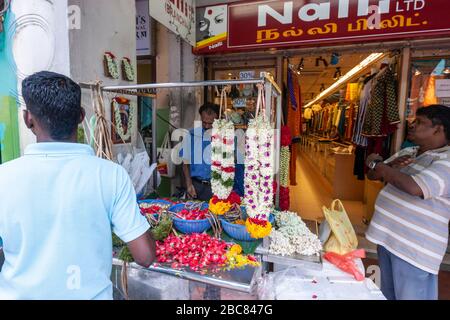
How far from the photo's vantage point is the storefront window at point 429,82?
3.82m

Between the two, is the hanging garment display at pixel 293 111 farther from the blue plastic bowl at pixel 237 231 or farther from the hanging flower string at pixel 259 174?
the hanging flower string at pixel 259 174

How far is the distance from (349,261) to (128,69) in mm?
2711

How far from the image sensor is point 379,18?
3562mm

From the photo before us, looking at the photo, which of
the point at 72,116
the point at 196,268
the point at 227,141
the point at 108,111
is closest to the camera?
the point at 72,116

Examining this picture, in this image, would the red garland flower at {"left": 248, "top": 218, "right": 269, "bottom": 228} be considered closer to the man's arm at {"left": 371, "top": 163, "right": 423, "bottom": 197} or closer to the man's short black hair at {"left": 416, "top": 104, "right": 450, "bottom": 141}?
the man's arm at {"left": 371, "top": 163, "right": 423, "bottom": 197}

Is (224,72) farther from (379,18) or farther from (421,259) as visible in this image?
(421,259)

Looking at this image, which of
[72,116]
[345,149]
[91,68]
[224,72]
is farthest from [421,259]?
[345,149]

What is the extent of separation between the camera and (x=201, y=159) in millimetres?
3309

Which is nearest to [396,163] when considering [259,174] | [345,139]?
[259,174]

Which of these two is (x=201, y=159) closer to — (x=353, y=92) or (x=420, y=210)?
(x=420, y=210)

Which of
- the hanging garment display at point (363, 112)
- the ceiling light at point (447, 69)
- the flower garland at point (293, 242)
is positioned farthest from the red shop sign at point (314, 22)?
the flower garland at point (293, 242)

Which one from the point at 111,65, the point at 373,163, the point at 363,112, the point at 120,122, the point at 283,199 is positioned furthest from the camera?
the point at 363,112

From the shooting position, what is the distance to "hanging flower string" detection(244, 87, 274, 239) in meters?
1.57

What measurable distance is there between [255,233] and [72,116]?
1.10 m
